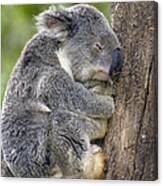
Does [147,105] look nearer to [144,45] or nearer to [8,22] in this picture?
[144,45]

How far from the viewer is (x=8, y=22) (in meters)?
2.42

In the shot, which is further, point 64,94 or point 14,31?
point 14,31

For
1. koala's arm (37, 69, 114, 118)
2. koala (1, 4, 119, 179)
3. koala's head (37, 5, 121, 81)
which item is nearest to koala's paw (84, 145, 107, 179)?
koala (1, 4, 119, 179)

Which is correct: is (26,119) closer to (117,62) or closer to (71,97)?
(71,97)

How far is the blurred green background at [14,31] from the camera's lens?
7.77 feet

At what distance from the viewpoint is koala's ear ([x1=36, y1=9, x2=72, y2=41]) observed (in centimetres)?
229

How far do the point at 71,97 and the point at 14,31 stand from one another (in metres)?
0.41

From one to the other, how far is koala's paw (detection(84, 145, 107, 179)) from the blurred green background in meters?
0.48

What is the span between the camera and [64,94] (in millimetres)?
2293

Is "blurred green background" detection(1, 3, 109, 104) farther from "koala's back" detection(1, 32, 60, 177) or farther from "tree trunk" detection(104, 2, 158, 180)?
"tree trunk" detection(104, 2, 158, 180)

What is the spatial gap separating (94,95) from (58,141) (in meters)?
0.25

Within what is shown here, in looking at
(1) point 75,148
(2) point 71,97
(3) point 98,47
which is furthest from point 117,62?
(1) point 75,148

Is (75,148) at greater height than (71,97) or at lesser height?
lesser

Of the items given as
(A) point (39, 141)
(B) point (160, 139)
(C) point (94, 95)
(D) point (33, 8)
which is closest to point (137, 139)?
(B) point (160, 139)
